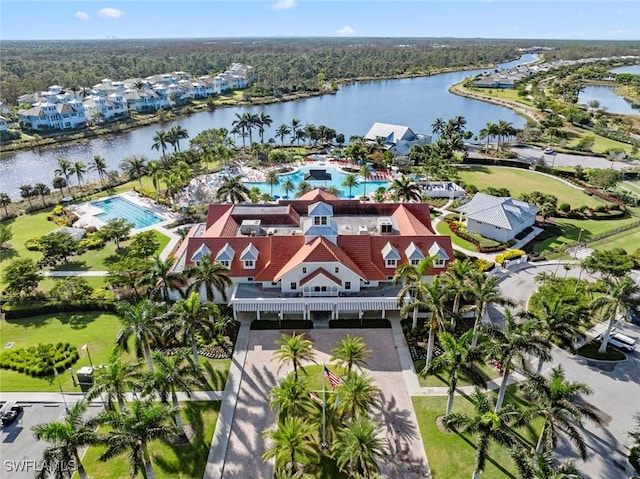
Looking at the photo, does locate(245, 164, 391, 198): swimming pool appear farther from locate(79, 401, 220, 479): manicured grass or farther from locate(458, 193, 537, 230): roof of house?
locate(79, 401, 220, 479): manicured grass

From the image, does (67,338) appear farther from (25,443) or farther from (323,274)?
(323,274)

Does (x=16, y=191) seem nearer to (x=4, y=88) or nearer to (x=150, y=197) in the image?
(x=150, y=197)

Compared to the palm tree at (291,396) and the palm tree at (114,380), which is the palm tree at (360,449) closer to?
the palm tree at (291,396)

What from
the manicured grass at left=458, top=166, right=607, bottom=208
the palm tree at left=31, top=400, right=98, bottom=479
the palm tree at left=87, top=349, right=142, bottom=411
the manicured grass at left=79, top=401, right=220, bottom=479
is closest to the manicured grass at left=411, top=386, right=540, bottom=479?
the manicured grass at left=79, top=401, right=220, bottom=479

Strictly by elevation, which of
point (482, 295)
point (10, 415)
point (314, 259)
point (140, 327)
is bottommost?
point (10, 415)

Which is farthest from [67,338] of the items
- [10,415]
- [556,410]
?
[556,410]

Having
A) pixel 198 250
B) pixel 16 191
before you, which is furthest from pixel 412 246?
pixel 16 191
